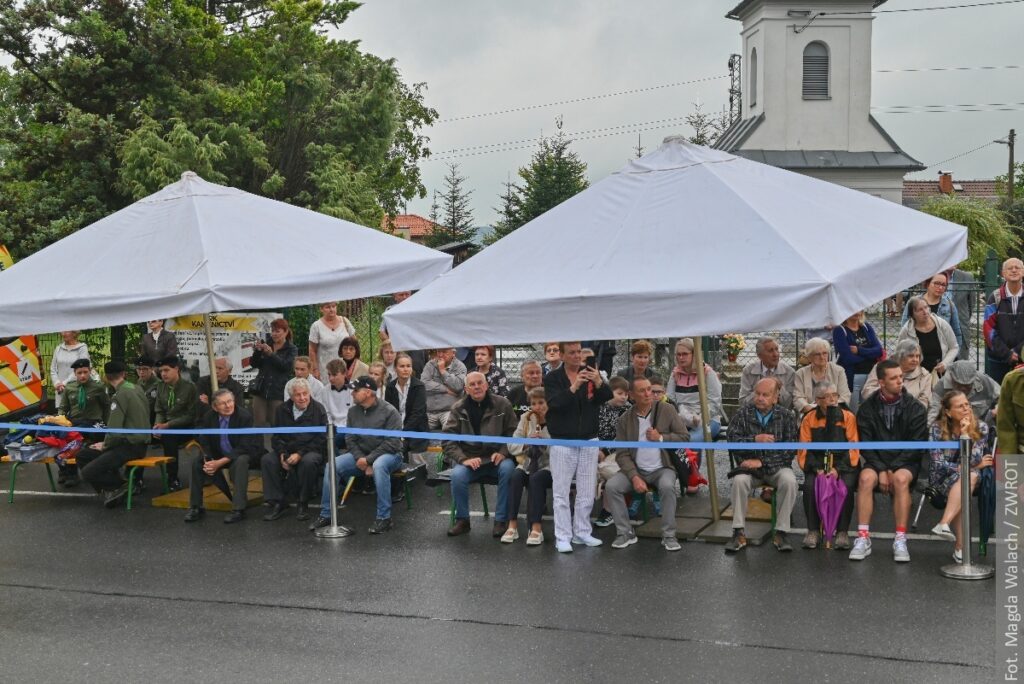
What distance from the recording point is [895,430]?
9070mm

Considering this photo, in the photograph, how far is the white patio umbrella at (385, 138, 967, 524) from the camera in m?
7.33

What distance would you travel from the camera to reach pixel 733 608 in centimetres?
759

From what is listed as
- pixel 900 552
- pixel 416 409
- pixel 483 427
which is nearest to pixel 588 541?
pixel 483 427

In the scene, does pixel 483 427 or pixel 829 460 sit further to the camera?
pixel 483 427

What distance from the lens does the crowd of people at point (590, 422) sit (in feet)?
29.5

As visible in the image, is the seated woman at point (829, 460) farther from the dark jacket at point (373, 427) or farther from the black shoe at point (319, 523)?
the black shoe at point (319, 523)

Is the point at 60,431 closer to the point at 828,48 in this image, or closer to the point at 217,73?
the point at 217,73

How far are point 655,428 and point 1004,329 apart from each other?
183 inches

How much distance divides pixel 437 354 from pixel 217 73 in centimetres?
1888

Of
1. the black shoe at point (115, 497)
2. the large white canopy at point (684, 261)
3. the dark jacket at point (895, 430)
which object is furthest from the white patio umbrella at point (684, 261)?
the black shoe at point (115, 497)

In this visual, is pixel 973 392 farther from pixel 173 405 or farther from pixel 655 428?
pixel 173 405

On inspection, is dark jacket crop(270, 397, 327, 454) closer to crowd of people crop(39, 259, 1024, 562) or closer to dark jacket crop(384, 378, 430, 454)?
crowd of people crop(39, 259, 1024, 562)

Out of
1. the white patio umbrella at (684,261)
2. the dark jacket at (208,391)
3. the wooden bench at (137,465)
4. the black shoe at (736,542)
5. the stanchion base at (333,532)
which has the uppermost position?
the white patio umbrella at (684,261)

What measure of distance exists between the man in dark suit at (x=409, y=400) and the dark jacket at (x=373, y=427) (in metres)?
0.53
